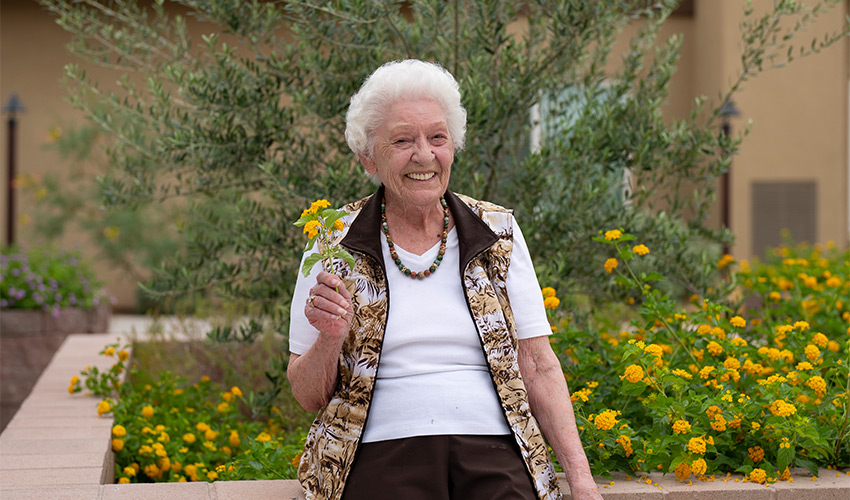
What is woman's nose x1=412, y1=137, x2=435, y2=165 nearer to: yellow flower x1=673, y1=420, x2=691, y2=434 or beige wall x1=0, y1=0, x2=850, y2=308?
yellow flower x1=673, y1=420, x2=691, y2=434

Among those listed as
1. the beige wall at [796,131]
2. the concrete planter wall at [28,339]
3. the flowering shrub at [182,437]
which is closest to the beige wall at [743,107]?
the beige wall at [796,131]

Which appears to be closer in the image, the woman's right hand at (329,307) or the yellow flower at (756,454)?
the woman's right hand at (329,307)

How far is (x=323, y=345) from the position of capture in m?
2.24

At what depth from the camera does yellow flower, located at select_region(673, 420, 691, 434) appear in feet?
8.73

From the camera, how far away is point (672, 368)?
3.25 meters

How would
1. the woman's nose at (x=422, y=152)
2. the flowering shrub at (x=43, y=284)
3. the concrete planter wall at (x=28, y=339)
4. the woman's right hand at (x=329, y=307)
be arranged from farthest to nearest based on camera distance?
1. the flowering shrub at (x=43, y=284)
2. the concrete planter wall at (x=28, y=339)
3. the woman's nose at (x=422, y=152)
4. the woman's right hand at (x=329, y=307)

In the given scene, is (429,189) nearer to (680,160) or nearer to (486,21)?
(486,21)

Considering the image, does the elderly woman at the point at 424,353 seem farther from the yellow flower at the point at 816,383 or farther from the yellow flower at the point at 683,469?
the yellow flower at the point at 816,383

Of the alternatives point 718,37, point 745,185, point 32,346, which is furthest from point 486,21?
point 745,185

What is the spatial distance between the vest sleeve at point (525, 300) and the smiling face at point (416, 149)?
297mm

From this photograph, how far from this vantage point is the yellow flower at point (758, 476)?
2.71m

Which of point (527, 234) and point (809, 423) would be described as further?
point (527, 234)

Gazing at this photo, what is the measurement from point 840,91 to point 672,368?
Answer: 419 inches

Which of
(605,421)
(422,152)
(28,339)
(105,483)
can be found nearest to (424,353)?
(422,152)
